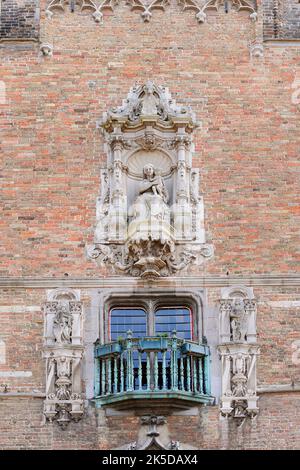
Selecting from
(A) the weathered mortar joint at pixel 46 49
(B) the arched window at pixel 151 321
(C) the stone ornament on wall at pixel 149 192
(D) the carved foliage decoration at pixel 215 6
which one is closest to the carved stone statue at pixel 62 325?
Result: (B) the arched window at pixel 151 321

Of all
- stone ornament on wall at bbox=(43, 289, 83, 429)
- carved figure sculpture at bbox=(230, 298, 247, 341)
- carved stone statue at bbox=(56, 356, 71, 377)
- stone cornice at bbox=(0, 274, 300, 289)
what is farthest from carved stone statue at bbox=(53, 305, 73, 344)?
carved figure sculpture at bbox=(230, 298, 247, 341)

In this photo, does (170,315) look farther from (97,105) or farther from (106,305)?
(97,105)

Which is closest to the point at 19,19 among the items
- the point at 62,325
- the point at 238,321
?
the point at 62,325

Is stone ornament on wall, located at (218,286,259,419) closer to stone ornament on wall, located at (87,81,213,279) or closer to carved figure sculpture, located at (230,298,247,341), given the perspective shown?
carved figure sculpture, located at (230,298,247,341)

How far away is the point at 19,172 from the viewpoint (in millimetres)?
28297

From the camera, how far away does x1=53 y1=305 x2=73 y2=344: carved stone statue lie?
26.8 meters

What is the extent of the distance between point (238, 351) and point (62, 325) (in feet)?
10.1

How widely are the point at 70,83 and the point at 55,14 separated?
156 cm

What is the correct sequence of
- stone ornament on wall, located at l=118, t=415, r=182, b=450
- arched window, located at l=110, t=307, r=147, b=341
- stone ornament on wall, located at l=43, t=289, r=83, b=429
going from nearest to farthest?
stone ornament on wall, located at l=118, t=415, r=182, b=450 → stone ornament on wall, located at l=43, t=289, r=83, b=429 → arched window, located at l=110, t=307, r=147, b=341

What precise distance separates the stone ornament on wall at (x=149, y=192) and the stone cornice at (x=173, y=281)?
0.18 m

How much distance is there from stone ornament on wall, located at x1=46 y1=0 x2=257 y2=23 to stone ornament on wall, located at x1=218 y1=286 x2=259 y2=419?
578cm

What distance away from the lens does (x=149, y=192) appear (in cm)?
2800

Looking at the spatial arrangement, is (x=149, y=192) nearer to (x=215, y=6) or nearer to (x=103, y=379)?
(x=103, y=379)

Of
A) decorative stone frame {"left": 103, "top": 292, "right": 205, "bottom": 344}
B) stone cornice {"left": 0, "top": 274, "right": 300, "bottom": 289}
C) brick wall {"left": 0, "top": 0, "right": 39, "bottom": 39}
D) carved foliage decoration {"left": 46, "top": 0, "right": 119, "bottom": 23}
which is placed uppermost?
carved foliage decoration {"left": 46, "top": 0, "right": 119, "bottom": 23}
